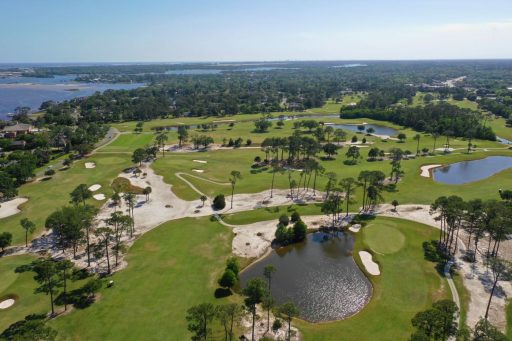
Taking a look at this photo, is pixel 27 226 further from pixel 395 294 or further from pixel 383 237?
pixel 383 237

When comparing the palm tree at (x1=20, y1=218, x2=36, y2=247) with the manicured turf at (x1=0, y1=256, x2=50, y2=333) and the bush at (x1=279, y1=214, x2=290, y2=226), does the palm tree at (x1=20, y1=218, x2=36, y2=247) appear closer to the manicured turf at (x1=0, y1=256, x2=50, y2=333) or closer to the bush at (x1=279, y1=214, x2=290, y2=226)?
the manicured turf at (x1=0, y1=256, x2=50, y2=333)

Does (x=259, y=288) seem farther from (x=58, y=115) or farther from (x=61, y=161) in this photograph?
(x=58, y=115)

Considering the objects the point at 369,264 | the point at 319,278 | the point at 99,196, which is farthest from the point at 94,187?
the point at 369,264

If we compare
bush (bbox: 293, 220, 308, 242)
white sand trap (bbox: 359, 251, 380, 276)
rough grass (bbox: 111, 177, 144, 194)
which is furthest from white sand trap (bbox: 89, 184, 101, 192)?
white sand trap (bbox: 359, 251, 380, 276)

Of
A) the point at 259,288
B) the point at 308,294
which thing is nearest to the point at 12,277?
the point at 259,288

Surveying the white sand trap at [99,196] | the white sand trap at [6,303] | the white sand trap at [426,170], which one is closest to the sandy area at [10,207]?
the white sand trap at [99,196]

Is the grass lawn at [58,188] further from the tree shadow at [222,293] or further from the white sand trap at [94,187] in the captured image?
the tree shadow at [222,293]
